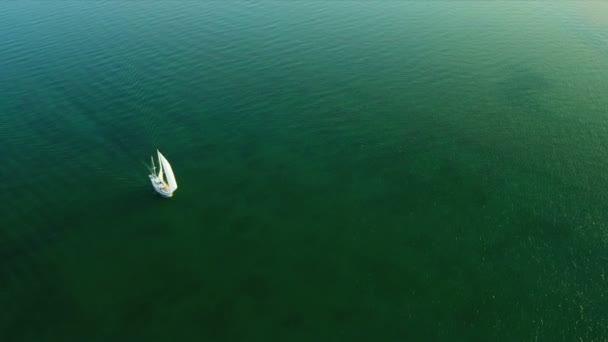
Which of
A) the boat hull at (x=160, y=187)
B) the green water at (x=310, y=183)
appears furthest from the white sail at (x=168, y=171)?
the green water at (x=310, y=183)

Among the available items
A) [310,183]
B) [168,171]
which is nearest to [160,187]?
[168,171]

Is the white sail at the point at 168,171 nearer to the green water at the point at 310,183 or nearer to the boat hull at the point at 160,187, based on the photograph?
the boat hull at the point at 160,187

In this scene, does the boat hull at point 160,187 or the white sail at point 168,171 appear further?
the boat hull at point 160,187

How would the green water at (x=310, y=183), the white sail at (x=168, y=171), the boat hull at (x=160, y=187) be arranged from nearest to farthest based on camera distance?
the green water at (x=310, y=183) < the white sail at (x=168, y=171) < the boat hull at (x=160, y=187)

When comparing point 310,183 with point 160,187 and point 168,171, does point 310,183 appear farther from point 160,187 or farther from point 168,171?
point 160,187

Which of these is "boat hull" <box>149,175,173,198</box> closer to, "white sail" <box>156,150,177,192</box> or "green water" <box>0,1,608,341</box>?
"white sail" <box>156,150,177,192</box>

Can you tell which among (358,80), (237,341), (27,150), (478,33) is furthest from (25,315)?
(478,33)

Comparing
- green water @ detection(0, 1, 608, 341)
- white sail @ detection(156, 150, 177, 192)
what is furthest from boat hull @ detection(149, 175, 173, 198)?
green water @ detection(0, 1, 608, 341)

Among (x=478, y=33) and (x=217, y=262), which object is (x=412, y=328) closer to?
(x=217, y=262)
